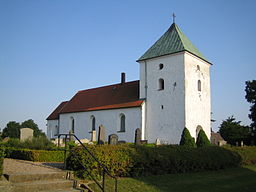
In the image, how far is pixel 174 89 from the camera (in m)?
23.7

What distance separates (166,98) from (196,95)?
8.99ft

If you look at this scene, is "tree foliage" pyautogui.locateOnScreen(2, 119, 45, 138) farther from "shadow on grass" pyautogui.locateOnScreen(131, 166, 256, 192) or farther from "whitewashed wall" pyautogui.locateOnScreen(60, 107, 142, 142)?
"shadow on grass" pyautogui.locateOnScreen(131, 166, 256, 192)

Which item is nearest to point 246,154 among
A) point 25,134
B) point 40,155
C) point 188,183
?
point 188,183

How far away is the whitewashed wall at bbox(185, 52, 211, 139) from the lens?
23141 millimetres

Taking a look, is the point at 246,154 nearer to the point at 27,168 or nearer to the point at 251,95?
the point at 27,168

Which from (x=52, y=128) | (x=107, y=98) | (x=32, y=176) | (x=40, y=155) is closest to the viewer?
(x=32, y=176)

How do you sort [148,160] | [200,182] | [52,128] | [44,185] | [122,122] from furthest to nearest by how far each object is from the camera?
1. [52,128]
2. [122,122]
3. [148,160]
4. [200,182]
5. [44,185]

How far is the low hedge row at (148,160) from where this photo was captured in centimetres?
884

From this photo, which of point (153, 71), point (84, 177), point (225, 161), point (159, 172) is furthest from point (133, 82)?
point (84, 177)

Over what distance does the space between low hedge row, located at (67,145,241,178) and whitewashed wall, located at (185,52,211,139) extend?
9.53 m

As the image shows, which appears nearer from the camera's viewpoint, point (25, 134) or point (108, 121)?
point (25, 134)

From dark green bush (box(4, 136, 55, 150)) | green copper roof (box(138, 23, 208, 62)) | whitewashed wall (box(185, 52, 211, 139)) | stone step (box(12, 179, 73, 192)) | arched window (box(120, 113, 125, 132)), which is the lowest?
stone step (box(12, 179, 73, 192))

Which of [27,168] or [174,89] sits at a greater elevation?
[174,89]

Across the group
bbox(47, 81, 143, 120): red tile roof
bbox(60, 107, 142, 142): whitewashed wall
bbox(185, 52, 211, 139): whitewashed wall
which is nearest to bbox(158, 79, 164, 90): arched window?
bbox(47, 81, 143, 120): red tile roof
